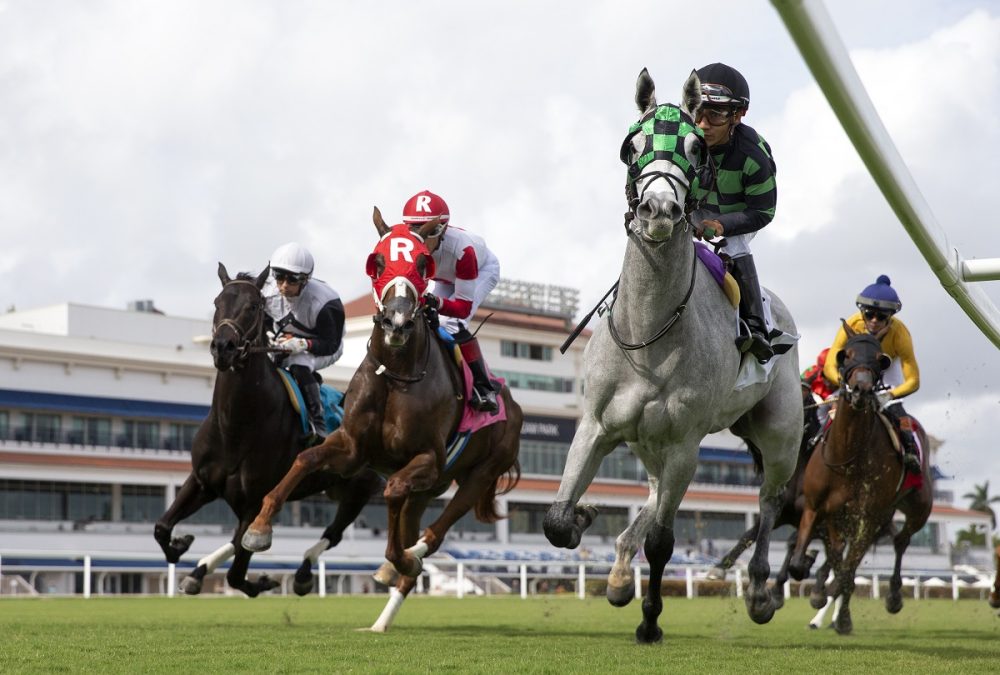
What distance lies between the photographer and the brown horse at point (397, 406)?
8.66 m

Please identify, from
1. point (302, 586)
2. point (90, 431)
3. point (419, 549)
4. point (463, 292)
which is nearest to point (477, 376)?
point (463, 292)

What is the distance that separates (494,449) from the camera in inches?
436

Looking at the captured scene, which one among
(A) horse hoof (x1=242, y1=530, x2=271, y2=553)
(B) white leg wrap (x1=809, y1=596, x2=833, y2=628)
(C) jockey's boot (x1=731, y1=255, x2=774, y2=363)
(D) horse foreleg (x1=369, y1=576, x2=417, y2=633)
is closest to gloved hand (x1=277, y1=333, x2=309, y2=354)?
(D) horse foreleg (x1=369, y1=576, x2=417, y2=633)

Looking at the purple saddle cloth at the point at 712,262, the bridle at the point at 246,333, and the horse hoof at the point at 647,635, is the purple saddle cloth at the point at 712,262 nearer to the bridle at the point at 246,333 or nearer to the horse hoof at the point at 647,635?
the horse hoof at the point at 647,635

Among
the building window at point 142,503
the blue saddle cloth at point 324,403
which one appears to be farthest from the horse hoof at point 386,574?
the building window at point 142,503

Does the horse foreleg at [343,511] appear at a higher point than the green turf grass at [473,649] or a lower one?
higher

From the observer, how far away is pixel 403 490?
881 centimetres

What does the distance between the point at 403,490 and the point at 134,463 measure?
50.5 meters

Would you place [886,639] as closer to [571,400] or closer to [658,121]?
[658,121]

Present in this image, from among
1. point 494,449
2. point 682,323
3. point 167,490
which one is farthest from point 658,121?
point 167,490

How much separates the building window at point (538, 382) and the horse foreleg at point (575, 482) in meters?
72.8

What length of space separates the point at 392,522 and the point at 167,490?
51623mm

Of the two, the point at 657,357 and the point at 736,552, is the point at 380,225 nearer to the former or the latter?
the point at 657,357

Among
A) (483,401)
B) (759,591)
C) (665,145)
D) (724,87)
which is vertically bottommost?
(759,591)
